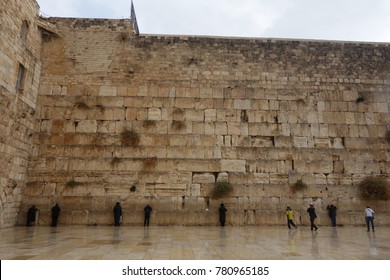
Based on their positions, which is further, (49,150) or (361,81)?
(361,81)

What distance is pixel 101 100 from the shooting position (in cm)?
1170

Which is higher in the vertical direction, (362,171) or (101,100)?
(101,100)

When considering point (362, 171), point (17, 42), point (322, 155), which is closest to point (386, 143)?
point (362, 171)

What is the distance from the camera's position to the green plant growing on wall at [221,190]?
1077 cm

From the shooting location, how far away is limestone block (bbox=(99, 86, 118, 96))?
464 inches

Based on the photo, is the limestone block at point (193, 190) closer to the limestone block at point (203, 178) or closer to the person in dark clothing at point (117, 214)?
the limestone block at point (203, 178)

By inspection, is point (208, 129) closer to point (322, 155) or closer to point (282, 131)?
point (282, 131)

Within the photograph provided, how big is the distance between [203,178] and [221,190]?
2.47ft

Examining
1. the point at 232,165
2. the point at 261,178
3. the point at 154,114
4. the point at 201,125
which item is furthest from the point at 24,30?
the point at 261,178

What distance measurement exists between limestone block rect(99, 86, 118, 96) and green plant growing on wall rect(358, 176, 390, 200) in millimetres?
9438

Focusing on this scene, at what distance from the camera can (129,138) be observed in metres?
11.2

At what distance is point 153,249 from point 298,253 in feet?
8.59

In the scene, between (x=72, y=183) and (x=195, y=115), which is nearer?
(x=72, y=183)

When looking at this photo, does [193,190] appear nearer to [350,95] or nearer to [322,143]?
[322,143]
